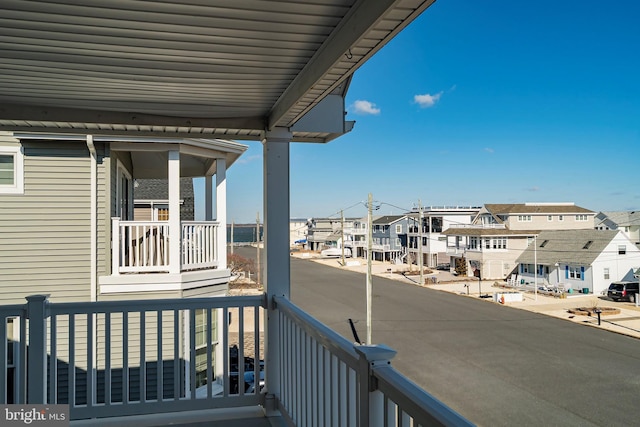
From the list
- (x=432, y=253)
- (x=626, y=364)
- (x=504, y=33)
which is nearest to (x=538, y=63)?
(x=504, y=33)

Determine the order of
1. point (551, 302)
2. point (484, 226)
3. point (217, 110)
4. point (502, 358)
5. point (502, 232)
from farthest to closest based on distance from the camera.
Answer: point (484, 226) → point (502, 232) → point (551, 302) → point (502, 358) → point (217, 110)

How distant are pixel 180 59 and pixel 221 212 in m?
4.65

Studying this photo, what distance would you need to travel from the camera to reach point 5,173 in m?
6.20

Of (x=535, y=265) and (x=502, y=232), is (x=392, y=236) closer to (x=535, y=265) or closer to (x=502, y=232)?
(x=502, y=232)

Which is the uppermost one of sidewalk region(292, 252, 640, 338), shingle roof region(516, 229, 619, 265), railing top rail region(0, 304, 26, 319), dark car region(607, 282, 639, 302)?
railing top rail region(0, 304, 26, 319)

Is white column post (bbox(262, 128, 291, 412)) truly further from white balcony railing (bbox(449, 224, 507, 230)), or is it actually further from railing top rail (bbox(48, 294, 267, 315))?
white balcony railing (bbox(449, 224, 507, 230))

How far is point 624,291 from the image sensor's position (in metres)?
24.0

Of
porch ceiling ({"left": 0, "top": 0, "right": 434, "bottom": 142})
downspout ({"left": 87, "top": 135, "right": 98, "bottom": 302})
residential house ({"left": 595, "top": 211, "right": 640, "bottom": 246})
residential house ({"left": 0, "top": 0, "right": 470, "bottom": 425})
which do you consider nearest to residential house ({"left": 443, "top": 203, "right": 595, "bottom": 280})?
residential house ({"left": 595, "top": 211, "right": 640, "bottom": 246})

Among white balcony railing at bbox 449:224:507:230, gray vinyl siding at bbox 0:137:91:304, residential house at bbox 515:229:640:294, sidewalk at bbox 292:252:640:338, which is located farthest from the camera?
white balcony railing at bbox 449:224:507:230

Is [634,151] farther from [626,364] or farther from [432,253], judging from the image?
[626,364]

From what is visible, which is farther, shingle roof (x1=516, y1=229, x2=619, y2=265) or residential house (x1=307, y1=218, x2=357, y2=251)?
residential house (x1=307, y1=218, x2=357, y2=251)

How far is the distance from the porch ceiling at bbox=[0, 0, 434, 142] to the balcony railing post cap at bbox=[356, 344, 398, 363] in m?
0.98

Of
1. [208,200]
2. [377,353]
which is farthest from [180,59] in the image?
[208,200]

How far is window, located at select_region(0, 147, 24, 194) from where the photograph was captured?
6.11 meters
